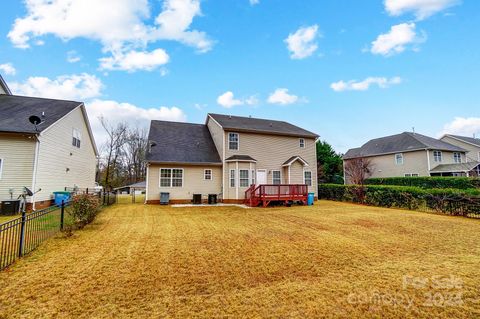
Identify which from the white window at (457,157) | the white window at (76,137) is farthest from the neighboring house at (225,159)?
the white window at (457,157)

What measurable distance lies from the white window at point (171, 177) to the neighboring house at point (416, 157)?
25.2m

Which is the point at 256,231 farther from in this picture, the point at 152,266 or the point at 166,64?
the point at 166,64

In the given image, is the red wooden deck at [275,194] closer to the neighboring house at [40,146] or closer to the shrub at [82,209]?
the shrub at [82,209]

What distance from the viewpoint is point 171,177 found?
16891 mm

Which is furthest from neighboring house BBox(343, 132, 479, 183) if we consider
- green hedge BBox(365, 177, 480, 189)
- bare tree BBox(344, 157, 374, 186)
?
green hedge BBox(365, 177, 480, 189)

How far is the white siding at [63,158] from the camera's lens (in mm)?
12423

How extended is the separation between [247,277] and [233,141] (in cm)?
1445

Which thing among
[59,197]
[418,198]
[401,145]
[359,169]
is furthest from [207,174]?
[401,145]

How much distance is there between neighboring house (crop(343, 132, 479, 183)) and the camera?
24070 mm

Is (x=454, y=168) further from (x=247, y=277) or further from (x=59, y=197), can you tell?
(x=59, y=197)

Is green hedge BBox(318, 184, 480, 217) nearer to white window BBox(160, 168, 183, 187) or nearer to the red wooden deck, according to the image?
the red wooden deck

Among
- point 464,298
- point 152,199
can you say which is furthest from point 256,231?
point 152,199

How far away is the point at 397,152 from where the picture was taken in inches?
1062

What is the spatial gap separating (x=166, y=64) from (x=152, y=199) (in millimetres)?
10559
